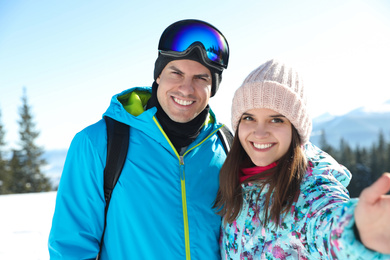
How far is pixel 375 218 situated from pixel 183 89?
1.74 metres

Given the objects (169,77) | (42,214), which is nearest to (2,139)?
(42,214)

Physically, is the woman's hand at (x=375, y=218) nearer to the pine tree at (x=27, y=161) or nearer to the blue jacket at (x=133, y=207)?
the blue jacket at (x=133, y=207)

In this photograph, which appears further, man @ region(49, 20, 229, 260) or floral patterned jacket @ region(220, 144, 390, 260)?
man @ region(49, 20, 229, 260)

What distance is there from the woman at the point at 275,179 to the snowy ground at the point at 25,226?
3833 millimetres

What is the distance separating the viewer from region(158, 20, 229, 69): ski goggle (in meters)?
2.76

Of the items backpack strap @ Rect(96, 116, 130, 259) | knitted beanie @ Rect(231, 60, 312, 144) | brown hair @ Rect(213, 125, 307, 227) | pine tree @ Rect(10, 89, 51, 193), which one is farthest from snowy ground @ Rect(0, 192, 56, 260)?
pine tree @ Rect(10, 89, 51, 193)

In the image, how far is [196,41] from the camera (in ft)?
9.19

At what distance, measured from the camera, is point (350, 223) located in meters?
1.38

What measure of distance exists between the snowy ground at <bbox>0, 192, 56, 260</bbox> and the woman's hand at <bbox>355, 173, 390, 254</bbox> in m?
4.79

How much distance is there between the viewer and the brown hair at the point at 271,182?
200 cm

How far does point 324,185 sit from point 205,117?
1.26m

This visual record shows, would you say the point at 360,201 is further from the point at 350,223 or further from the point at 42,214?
the point at 42,214

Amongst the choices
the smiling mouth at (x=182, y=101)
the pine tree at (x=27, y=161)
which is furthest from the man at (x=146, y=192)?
the pine tree at (x=27, y=161)

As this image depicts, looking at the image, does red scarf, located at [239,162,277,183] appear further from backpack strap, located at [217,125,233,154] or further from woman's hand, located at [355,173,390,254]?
woman's hand, located at [355,173,390,254]
